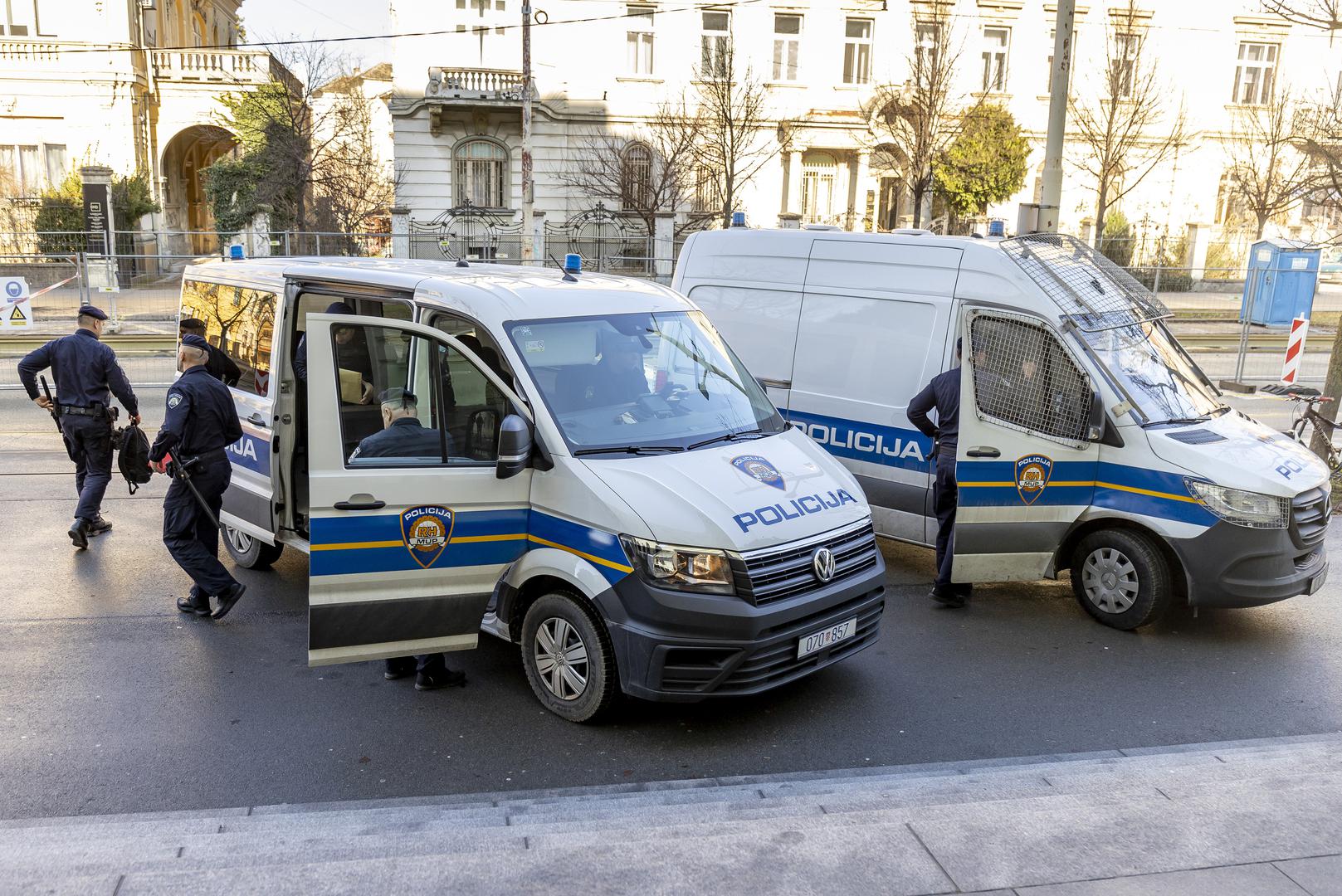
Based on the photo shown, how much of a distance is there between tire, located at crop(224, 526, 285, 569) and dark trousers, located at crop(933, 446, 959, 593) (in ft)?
15.1

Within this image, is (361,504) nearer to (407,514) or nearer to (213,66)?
(407,514)

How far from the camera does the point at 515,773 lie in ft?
16.2

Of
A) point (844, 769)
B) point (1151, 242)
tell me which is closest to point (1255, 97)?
point (1151, 242)

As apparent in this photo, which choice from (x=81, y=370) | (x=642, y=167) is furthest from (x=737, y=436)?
(x=642, y=167)

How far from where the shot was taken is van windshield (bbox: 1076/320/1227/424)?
682cm

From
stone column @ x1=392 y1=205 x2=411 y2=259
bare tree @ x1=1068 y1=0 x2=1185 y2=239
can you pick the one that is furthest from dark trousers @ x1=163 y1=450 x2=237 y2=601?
bare tree @ x1=1068 y1=0 x2=1185 y2=239

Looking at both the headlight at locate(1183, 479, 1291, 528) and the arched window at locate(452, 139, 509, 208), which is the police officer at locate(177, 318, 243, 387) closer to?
the headlight at locate(1183, 479, 1291, 528)

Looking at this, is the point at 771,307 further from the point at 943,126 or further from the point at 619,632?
the point at 943,126

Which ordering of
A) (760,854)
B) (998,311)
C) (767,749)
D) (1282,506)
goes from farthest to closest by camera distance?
(998,311)
(1282,506)
(767,749)
(760,854)

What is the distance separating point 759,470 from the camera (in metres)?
5.48

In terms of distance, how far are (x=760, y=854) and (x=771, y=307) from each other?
5145 mm

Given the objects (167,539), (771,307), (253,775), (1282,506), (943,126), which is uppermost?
(943,126)

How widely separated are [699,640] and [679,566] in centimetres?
35

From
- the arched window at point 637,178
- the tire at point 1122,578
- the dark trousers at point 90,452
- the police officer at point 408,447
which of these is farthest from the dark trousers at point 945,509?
the arched window at point 637,178
